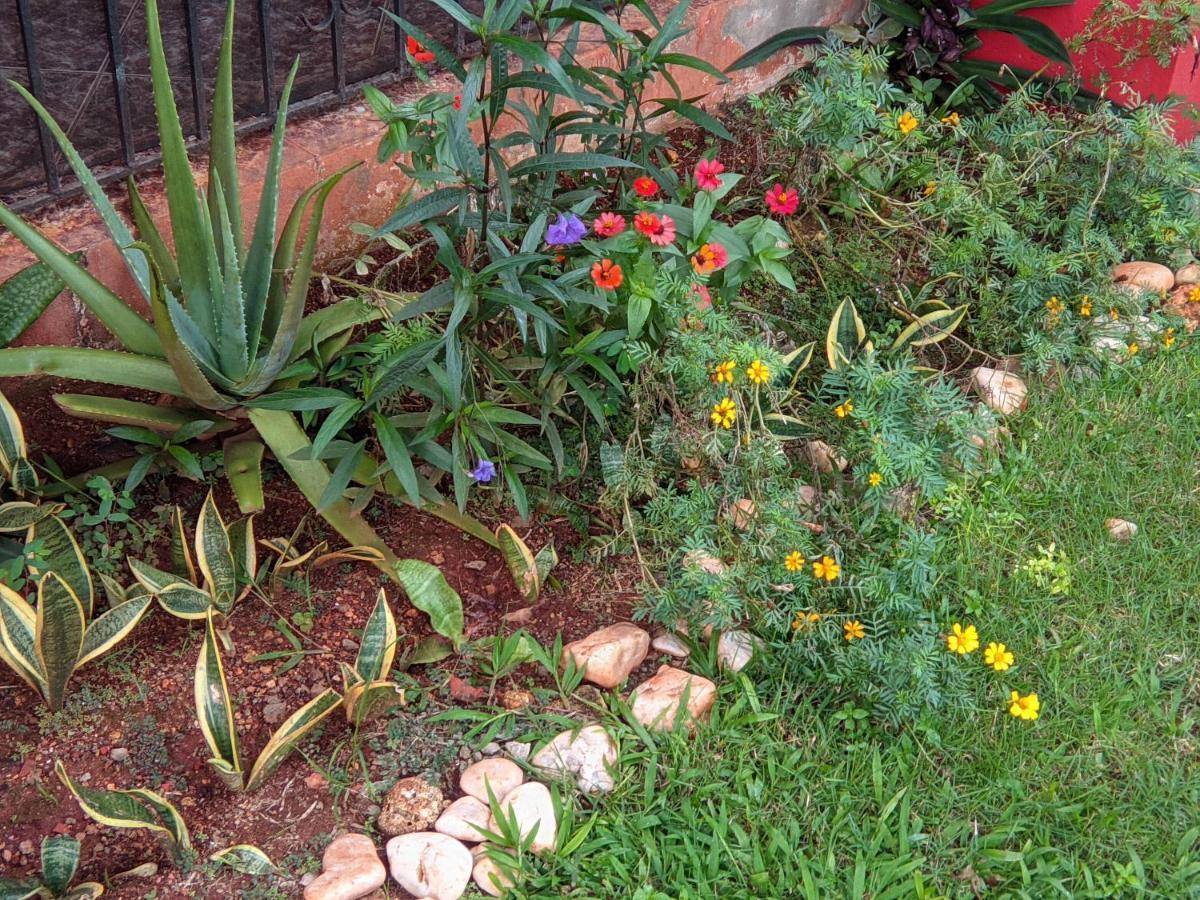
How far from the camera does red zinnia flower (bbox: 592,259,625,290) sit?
2215 mm

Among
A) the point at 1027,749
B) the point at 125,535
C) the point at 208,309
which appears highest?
the point at 208,309

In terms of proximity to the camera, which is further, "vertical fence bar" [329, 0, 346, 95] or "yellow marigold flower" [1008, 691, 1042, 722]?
"vertical fence bar" [329, 0, 346, 95]

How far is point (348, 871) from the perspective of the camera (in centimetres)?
187

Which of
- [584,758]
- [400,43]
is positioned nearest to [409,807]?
[584,758]

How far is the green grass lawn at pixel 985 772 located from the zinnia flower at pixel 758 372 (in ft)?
1.70

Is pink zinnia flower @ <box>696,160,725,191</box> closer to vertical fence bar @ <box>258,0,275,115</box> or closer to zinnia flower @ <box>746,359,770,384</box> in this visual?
A: zinnia flower @ <box>746,359,770,384</box>

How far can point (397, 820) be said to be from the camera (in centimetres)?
197

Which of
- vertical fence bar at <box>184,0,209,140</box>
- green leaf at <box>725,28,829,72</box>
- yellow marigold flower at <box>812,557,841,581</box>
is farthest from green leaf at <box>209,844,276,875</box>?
green leaf at <box>725,28,829,72</box>

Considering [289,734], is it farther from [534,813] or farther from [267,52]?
[267,52]

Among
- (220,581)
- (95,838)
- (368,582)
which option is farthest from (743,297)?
(95,838)

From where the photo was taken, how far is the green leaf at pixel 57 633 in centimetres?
201

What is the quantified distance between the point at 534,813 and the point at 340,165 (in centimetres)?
171

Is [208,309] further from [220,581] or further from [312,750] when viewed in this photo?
[312,750]

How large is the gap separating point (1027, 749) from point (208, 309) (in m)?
1.76
